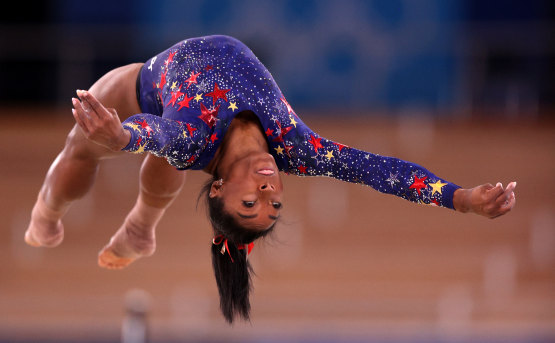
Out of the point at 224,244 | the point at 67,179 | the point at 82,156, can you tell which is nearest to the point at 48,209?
the point at 67,179

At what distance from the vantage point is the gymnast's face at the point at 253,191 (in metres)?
2.17

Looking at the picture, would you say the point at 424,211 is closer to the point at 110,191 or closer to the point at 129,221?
the point at 110,191

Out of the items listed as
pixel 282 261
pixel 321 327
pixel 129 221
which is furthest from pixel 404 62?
pixel 129 221

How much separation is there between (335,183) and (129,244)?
2791 mm

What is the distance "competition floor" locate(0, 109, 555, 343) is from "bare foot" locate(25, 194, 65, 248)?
1501 mm

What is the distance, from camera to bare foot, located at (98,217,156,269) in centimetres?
290

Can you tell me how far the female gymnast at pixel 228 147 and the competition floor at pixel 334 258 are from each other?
73.4 inches

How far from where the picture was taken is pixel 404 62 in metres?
5.73

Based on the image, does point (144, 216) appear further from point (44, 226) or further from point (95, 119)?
point (95, 119)

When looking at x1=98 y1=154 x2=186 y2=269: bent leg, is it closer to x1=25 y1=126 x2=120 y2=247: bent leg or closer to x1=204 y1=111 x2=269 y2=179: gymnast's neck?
x1=25 y1=126 x2=120 y2=247: bent leg

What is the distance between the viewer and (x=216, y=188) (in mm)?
2273

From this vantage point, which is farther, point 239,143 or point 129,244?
point 129,244

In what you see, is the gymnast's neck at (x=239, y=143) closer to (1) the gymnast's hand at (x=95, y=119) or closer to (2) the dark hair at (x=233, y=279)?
(2) the dark hair at (x=233, y=279)

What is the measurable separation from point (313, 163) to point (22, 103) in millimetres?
4001
